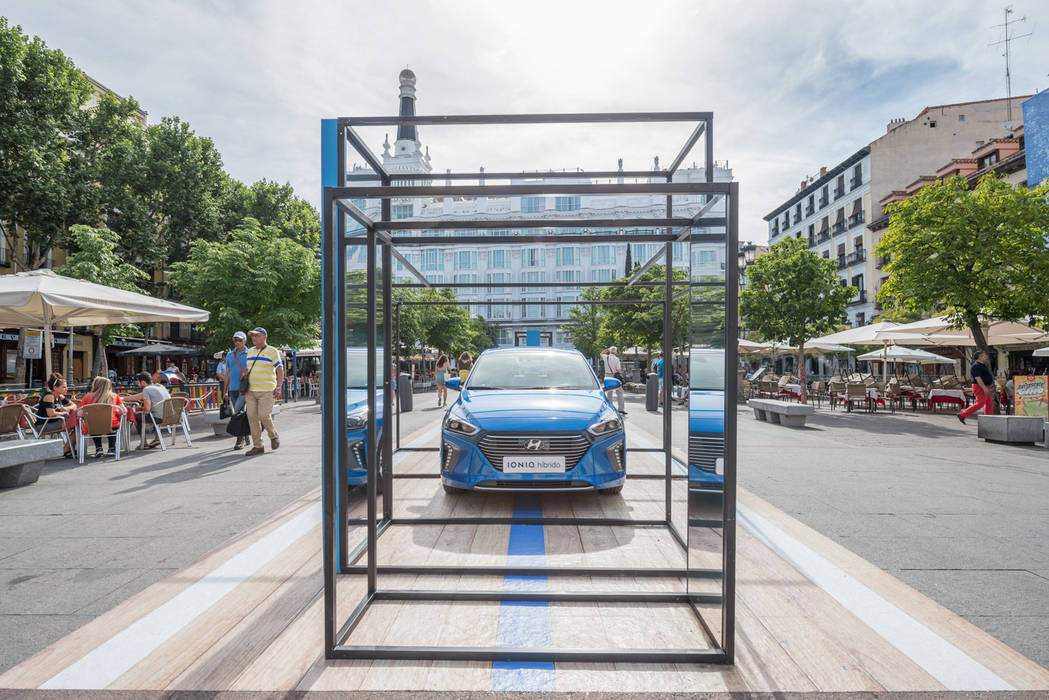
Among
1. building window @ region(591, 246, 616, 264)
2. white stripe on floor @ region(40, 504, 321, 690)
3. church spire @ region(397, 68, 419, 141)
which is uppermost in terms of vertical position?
church spire @ region(397, 68, 419, 141)

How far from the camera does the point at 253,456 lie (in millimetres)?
8969

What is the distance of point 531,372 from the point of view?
6.64 metres

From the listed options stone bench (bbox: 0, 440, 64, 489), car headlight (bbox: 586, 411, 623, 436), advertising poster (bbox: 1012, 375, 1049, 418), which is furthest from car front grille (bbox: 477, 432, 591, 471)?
advertising poster (bbox: 1012, 375, 1049, 418)

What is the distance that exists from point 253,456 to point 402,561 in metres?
6.02

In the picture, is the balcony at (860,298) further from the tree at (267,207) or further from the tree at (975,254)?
the tree at (267,207)

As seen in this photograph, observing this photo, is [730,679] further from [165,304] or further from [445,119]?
[165,304]

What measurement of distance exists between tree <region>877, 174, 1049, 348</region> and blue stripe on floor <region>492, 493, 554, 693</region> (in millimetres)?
14899

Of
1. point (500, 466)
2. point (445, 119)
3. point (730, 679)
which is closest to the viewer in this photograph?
point (730, 679)

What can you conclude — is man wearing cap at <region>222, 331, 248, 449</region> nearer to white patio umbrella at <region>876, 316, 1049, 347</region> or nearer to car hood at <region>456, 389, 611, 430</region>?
car hood at <region>456, 389, 611, 430</region>

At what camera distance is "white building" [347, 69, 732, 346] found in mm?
3268

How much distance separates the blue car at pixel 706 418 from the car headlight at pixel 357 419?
1632 millimetres

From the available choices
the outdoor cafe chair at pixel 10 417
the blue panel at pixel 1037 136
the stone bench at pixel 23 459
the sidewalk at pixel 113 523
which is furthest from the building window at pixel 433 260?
the blue panel at pixel 1037 136

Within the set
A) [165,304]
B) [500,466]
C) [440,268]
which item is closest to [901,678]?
[500,466]

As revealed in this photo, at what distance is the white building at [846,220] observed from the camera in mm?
45875
